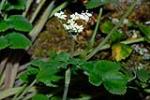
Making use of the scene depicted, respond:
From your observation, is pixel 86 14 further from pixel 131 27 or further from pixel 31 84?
pixel 31 84

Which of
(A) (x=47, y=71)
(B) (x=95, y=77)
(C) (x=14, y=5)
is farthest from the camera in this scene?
(C) (x=14, y=5)

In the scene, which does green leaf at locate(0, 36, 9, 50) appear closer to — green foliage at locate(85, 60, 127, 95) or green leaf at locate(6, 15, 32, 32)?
green leaf at locate(6, 15, 32, 32)

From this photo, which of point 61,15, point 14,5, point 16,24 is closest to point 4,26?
point 16,24

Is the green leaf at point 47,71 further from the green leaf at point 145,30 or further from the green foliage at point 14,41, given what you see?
the green leaf at point 145,30

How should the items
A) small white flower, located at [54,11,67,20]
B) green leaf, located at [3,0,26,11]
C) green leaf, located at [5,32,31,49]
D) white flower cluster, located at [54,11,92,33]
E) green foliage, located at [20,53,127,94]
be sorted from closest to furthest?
green foliage, located at [20,53,127,94] → green leaf, located at [5,32,31,49] → green leaf, located at [3,0,26,11] → white flower cluster, located at [54,11,92,33] → small white flower, located at [54,11,67,20]

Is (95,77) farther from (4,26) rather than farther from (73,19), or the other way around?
(73,19)

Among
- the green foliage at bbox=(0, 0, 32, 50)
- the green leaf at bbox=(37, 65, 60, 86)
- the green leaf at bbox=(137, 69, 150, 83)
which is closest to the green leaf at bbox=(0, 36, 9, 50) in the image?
the green foliage at bbox=(0, 0, 32, 50)

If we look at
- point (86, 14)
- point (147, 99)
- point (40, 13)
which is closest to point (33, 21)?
point (40, 13)
